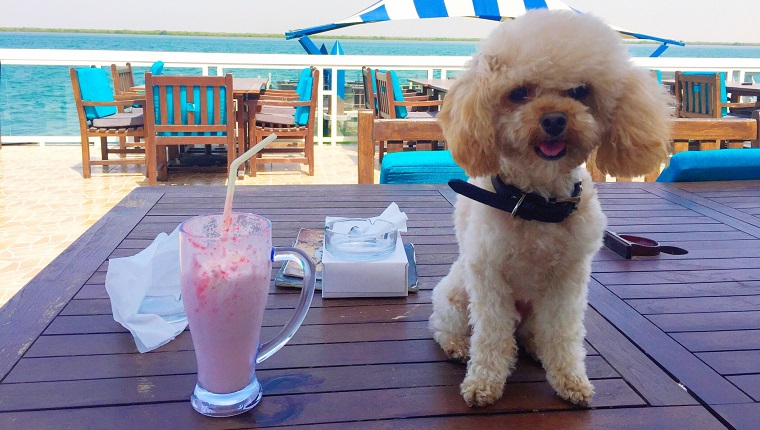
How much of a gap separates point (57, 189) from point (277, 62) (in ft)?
11.0

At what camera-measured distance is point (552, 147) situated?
1031 millimetres

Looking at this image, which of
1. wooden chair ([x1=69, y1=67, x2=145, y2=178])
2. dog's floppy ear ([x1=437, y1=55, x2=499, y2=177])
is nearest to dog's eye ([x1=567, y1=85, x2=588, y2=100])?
dog's floppy ear ([x1=437, y1=55, x2=499, y2=177])

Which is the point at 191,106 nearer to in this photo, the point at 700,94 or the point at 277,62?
the point at 277,62

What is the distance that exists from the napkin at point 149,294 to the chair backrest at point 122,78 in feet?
19.6

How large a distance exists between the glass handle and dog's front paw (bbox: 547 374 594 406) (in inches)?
16.8

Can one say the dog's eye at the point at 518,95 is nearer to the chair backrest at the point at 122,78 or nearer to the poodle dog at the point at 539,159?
the poodle dog at the point at 539,159

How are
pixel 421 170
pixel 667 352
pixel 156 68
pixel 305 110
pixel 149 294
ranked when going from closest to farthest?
pixel 667 352, pixel 149 294, pixel 421 170, pixel 305 110, pixel 156 68

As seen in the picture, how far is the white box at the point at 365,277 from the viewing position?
1.27 meters

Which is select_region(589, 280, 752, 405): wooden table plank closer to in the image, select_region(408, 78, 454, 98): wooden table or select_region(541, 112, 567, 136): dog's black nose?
select_region(541, 112, 567, 136): dog's black nose

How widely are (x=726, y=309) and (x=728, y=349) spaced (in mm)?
202

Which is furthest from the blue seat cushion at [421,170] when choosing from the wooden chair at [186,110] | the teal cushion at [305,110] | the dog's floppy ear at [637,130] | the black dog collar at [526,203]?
the teal cushion at [305,110]

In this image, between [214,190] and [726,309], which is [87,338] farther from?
[726,309]

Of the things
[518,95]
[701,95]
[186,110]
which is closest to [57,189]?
[186,110]

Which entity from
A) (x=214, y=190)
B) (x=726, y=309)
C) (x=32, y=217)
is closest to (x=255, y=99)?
(x=32, y=217)
